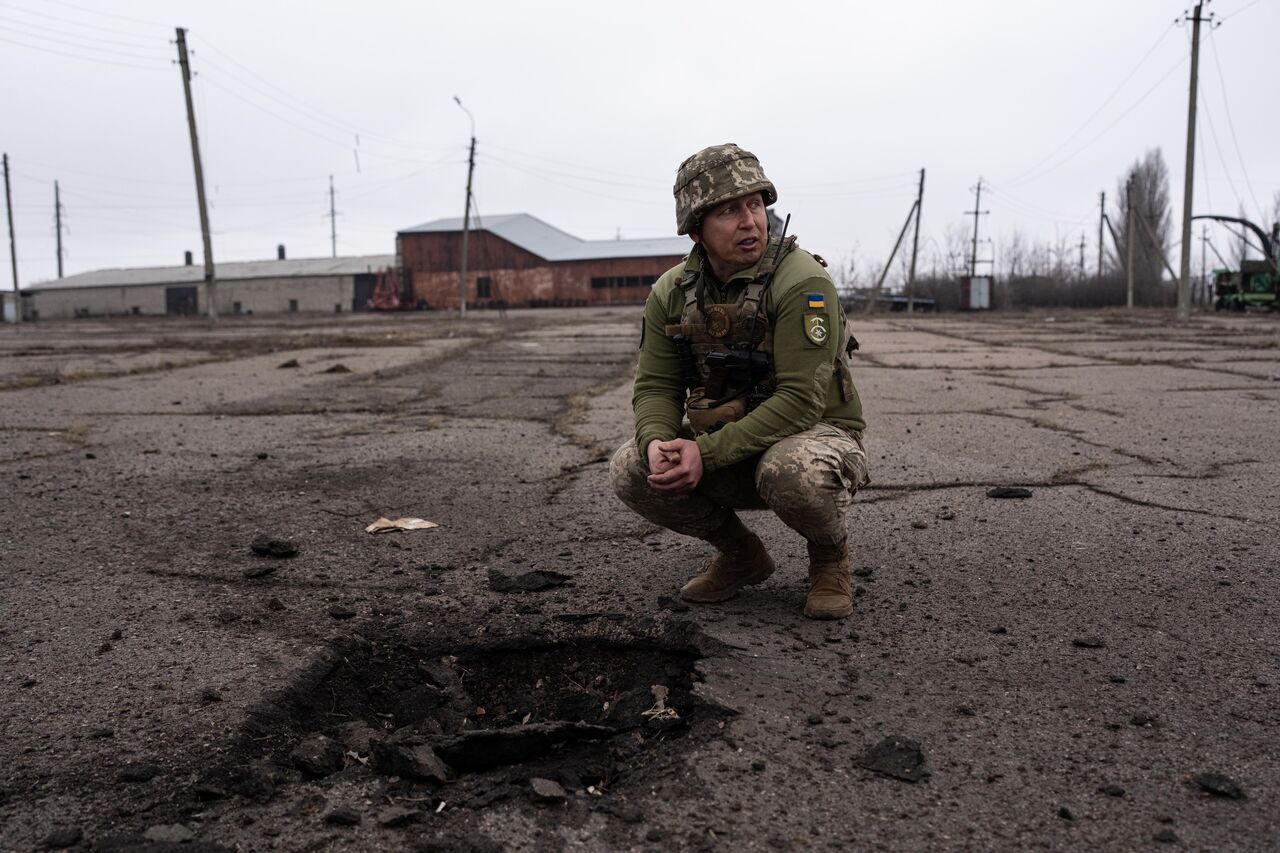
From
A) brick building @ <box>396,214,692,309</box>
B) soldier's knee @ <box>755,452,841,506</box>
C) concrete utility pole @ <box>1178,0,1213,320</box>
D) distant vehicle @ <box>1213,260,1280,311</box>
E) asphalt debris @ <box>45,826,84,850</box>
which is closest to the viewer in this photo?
asphalt debris @ <box>45,826,84,850</box>

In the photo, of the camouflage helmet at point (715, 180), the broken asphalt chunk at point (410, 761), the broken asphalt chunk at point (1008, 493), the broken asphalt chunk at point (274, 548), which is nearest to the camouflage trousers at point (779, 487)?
the camouflage helmet at point (715, 180)

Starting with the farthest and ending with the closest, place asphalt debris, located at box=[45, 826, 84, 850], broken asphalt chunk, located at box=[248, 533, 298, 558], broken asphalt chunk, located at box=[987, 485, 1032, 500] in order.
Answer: broken asphalt chunk, located at box=[987, 485, 1032, 500], broken asphalt chunk, located at box=[248, 533, 298, 558], asphalt debris, located at box=[45, 826, 84, 850]

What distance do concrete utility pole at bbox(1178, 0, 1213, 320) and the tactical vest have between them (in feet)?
71.9

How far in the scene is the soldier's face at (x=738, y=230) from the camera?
→ 264 cm

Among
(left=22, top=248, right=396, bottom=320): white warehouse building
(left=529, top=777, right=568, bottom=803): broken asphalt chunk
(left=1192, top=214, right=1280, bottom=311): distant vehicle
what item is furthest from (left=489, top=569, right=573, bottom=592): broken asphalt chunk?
(left=22, top=248, right=396, bottom=320): white warehouse building

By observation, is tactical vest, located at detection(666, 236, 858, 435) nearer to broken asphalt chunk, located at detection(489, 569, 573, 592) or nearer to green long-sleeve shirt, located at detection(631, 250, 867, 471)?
green long-sleeve shirt, located at detection(631, 250, 867, 471)

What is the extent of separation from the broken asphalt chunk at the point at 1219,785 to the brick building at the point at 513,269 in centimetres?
5025

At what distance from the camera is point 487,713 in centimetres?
231

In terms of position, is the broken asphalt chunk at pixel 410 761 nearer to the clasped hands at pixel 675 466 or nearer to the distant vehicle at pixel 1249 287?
the clasped hands at pixel 675 466

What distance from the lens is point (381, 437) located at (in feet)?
19.1

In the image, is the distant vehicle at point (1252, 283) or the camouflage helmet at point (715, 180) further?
the distant vehicle at point (1252, 283)

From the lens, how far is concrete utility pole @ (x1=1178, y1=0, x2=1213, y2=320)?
22.2 meters

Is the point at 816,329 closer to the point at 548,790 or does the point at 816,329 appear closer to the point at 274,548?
the point at 548,790

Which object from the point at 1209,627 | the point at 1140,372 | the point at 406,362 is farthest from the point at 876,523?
the point at 406,362
